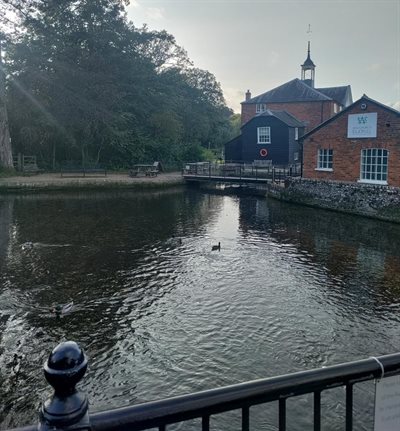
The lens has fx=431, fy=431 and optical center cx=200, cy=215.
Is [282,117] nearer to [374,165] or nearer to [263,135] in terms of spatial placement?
[263,135]

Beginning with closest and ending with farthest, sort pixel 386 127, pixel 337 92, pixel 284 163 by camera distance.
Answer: pixel 386 127
pixel 284 163
pixel 337 92

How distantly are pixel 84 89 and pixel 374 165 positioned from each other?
22.2 m

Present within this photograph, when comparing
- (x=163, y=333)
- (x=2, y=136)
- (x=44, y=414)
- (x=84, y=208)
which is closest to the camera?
(x=44, y=414)

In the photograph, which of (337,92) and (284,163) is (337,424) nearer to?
(284,163)

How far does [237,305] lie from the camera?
9383 mm

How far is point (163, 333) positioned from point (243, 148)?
3159 cm

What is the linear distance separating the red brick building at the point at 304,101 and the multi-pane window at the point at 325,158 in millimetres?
20477

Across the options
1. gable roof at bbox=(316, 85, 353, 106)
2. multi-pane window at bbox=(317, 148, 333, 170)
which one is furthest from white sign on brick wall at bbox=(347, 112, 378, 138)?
gable roof at bbox=(316, 85, 353, 106)

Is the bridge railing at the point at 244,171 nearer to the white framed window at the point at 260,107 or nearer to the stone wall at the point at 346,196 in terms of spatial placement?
the stone wall at the point at 346,196

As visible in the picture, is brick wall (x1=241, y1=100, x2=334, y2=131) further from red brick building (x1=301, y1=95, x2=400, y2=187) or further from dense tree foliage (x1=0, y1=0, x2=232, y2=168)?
red brick building (x1=301, y1=95, x2=400, y2=187)

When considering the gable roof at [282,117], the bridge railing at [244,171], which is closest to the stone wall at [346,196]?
the bridge railing at [244,171]

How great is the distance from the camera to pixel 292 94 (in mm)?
44938

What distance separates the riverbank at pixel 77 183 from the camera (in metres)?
27.4

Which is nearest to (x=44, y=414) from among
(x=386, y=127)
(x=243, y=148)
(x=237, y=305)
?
(x=237, y=305)
